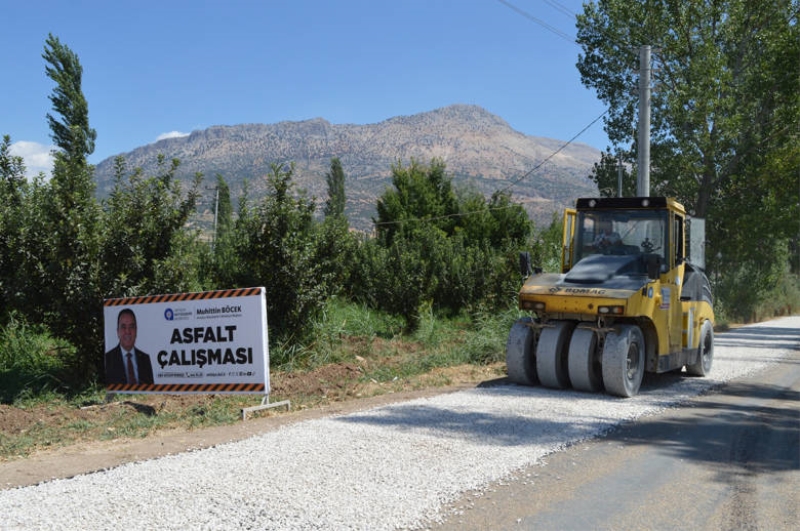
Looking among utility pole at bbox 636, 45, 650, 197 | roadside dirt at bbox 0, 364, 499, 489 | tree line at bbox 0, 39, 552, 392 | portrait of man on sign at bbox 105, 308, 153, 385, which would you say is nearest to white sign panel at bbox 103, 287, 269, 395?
portrait of man on sign at bbox 105, 308, 153, 385

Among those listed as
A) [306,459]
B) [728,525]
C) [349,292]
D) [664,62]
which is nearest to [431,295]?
[349,292]

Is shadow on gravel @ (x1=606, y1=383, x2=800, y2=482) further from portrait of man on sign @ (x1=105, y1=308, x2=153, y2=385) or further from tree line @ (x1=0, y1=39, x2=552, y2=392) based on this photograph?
tree line @ (x1=0, y1=39, x2=552, y2=392)

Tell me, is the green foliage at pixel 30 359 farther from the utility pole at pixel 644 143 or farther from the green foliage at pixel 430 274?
the utility pole at pixel 644 143

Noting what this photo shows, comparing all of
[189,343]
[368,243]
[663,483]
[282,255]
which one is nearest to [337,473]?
[663,483]

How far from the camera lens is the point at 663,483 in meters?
5.90

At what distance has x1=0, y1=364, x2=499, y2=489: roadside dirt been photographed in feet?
21.7

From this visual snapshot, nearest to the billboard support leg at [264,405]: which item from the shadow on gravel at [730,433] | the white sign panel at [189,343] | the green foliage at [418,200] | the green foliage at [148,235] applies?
the white sign panel at [189,343]

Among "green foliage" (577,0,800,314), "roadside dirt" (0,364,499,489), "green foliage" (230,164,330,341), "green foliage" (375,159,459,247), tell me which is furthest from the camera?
"green foliage" (375,159,459,247)

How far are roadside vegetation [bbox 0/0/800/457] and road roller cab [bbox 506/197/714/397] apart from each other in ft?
7.58

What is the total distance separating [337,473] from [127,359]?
5.55 metres

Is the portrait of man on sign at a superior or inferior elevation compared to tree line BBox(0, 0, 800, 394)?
inferior

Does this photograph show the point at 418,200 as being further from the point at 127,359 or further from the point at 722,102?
the point at 127,359

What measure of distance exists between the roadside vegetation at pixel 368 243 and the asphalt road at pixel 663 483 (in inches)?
185

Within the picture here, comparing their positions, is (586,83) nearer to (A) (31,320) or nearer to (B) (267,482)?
(A) (31,320)
